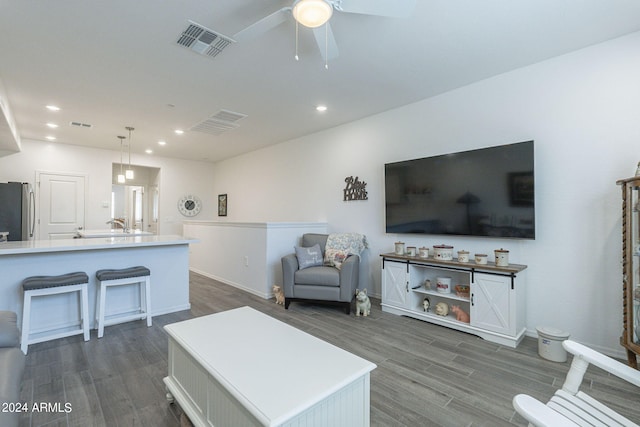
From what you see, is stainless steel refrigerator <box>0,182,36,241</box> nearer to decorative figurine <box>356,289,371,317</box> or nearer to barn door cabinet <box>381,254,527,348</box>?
decorative figurine <box>356,289,371,317</box>

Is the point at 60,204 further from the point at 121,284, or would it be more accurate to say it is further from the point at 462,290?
the point at 462,290

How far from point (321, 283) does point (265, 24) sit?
2.75 metres

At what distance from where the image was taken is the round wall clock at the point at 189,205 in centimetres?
748

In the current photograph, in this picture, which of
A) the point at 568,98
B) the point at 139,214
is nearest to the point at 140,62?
the point at 568,98


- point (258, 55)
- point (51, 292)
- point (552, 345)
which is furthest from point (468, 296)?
point (51, 292)

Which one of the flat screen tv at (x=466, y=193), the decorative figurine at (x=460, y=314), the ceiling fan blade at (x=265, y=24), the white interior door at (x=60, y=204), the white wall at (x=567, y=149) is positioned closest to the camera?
the ceiling fan blade at (x=265, y=24)

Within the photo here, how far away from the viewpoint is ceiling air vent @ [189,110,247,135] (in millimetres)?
4282

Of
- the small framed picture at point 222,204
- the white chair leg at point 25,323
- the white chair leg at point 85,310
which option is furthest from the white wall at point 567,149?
the small framed picture at point 222,204

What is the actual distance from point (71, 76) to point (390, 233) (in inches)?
162

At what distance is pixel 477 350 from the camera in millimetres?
2629

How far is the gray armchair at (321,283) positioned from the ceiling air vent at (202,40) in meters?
2.42

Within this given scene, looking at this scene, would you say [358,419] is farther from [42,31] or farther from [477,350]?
[42,31]

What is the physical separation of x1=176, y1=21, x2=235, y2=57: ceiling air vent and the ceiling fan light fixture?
983mm

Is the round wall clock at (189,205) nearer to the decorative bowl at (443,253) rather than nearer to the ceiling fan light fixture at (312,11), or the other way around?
the decorative bowl at (443,253)
